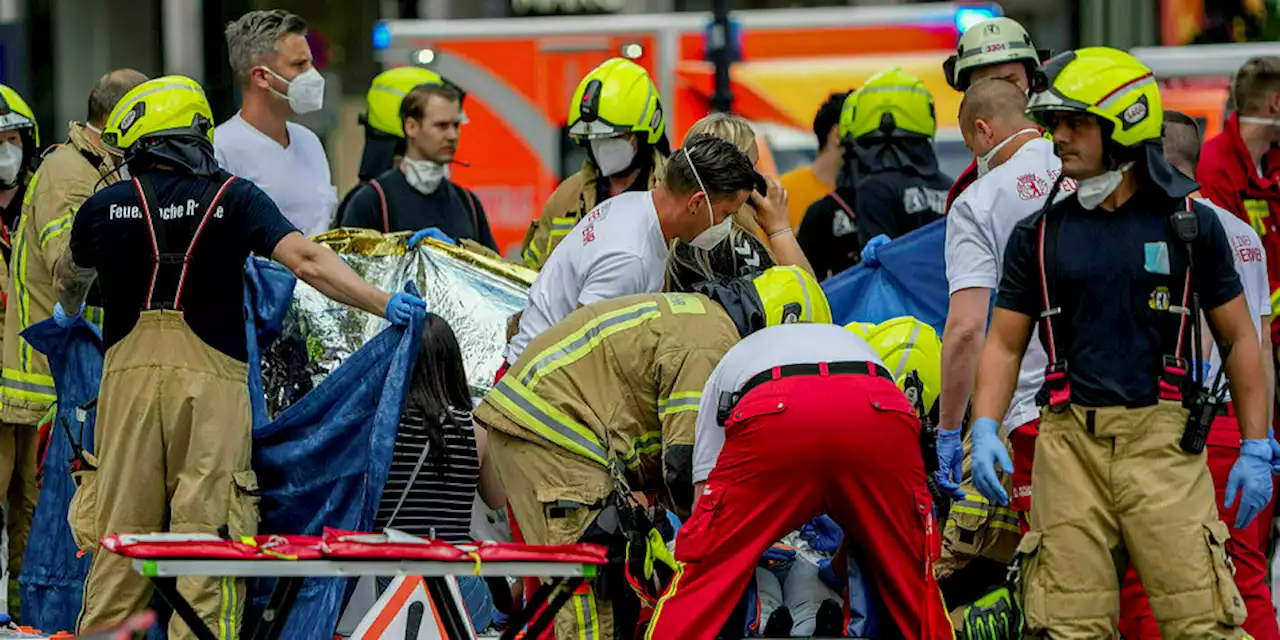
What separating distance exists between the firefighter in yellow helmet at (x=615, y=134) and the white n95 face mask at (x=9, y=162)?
7.20 feet

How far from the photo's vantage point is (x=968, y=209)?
7.10 metres

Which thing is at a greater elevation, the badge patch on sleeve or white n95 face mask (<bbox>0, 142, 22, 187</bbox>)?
white n95 face mask (<bbox>0, 142, 22, 187</bbox>)

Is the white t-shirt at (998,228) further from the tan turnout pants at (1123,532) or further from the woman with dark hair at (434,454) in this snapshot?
the woman with dark hair at (434,454)

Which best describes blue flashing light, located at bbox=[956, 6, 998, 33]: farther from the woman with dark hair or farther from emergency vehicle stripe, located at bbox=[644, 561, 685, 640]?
emergency vehicle stripe, located at bbox=[644, 561, 685, 640]

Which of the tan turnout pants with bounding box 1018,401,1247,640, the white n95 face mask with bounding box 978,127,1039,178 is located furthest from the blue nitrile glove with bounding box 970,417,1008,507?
the white n95 face mask with bounding box 978,127,1039,178

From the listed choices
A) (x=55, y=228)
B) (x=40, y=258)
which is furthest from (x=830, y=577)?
(x=40, y=258)

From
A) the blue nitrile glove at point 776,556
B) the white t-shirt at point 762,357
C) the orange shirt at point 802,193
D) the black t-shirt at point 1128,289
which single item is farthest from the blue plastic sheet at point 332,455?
the orange shirt at point 802,193

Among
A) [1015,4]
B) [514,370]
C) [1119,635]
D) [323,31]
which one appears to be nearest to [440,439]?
[514,370]

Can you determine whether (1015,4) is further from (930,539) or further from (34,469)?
(930,539)

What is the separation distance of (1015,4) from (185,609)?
2005cm

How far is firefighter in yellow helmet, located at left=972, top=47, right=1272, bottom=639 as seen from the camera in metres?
6.00

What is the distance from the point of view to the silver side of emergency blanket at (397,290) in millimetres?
8508

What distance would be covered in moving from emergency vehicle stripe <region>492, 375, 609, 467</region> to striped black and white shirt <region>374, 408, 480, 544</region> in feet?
3.87

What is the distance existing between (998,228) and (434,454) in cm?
205
